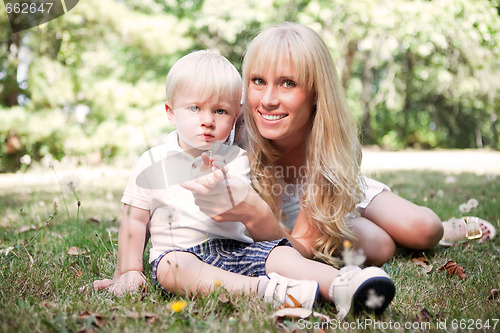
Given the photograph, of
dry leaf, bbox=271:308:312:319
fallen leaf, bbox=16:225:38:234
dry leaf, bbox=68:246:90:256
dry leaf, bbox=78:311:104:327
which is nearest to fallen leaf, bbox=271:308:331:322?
dry leaf, bbox=271:308:312:319

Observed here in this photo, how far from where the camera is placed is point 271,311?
1.37 metres

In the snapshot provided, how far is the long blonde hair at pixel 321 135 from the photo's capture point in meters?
1.86

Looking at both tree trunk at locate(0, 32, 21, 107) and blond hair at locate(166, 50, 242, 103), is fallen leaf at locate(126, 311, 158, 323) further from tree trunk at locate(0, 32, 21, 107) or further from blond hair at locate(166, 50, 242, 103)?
tree trunk at locate(0, 32, 21, 107)

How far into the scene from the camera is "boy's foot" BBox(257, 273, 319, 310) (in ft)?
4.58

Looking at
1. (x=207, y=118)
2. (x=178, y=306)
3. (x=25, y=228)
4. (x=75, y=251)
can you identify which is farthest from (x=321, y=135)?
(x=25, y=228)

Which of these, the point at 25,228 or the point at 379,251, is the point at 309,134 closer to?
the point at 379,251

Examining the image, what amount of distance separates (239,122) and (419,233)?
1036 mm

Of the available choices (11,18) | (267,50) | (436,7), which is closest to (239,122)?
(267,50)

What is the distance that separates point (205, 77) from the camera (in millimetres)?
1692

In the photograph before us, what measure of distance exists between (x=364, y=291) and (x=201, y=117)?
861 millimetres

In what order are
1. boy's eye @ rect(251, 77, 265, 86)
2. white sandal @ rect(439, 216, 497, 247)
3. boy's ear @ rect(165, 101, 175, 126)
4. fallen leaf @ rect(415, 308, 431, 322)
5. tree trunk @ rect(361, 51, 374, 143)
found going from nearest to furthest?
→ 1. fallen leaf @ rect(415, 308, 431, 322)
2. boy's ear @ rect(165, 101, 175, 126)
3. boy's eye @ rect(251, 77, 265, 86)
4. white sandal @ rect(439, 216, 497, 247)
5. tree trunk @ rect(361, 51, 374, 143)

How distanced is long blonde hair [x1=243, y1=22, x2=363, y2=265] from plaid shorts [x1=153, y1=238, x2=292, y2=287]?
300 mm

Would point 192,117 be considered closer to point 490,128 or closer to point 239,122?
point 239,122

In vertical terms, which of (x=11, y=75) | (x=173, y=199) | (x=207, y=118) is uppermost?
(x=207, y=118)
